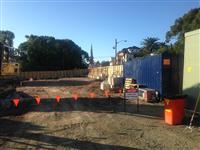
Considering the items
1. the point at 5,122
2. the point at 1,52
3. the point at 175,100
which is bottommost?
the point at 5,122

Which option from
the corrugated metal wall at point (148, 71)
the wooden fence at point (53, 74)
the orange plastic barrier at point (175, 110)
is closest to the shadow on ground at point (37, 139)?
the orange plastic barrier at point (175, 110)

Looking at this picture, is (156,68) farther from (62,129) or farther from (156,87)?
(62,129)

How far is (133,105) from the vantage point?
2078cm

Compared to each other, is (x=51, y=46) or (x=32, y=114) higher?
(x=51, y=46)

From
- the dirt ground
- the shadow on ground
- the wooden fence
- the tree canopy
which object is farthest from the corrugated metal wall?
the tree canopy

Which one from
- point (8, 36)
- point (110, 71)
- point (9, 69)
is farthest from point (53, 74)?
point (8, 36)

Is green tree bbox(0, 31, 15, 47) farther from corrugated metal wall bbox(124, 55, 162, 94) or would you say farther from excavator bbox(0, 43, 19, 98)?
corrugated metal wall bbox(124, 55, 162, 94)

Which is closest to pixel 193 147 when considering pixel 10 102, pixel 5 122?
pixel 5 122

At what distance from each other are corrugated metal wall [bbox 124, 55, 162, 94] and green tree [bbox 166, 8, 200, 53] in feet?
70.6

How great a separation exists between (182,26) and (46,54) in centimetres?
3951

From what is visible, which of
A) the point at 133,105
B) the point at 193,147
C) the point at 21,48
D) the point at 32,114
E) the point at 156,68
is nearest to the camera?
the point at 193,147

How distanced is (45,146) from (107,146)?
1800 mm

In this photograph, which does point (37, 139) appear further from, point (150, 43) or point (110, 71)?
point (150, 43)

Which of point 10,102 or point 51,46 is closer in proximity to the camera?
point 10,102
